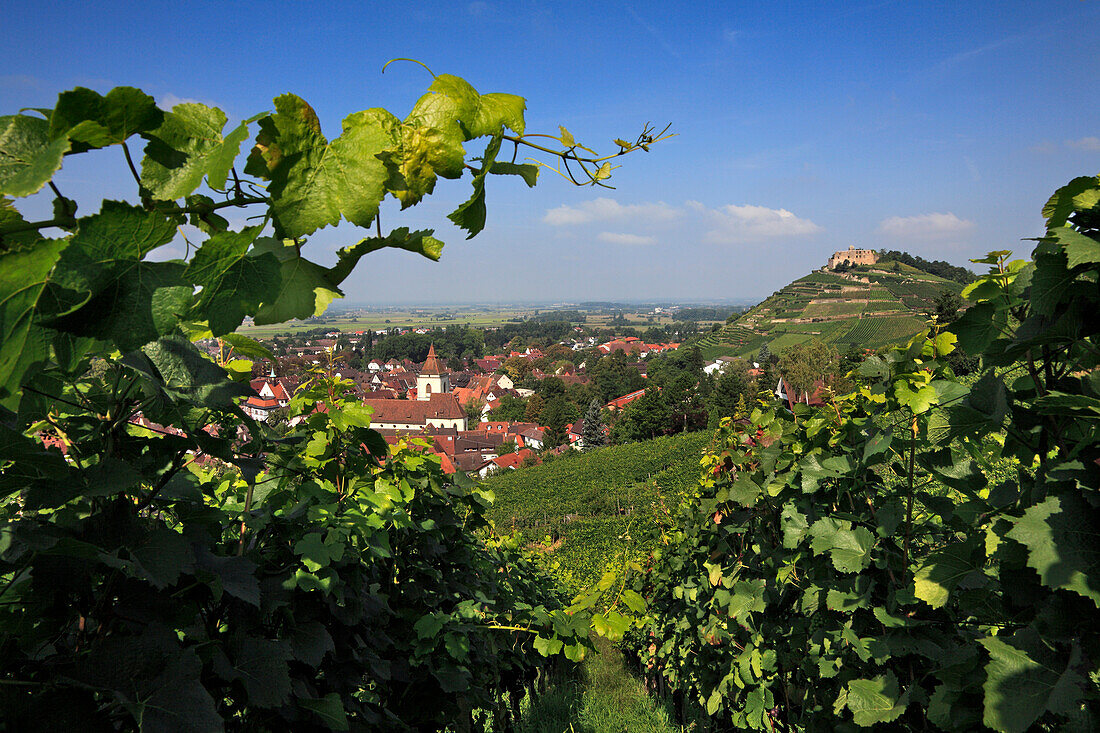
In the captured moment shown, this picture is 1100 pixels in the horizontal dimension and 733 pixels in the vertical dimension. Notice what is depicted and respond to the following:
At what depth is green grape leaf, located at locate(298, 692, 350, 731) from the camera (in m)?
1.44

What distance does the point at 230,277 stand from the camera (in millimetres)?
716

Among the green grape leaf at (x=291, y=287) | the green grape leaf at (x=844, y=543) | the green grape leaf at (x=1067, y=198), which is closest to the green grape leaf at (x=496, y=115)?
the green grape leaf at (x=291, y=287)

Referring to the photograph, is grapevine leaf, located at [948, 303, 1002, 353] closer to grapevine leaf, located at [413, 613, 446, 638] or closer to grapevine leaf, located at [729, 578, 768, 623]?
grapevine leaf, located at [413, 613, 446, 638]

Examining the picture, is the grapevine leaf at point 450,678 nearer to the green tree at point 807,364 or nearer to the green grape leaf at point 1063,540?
the green grape leaf at point 1063,540

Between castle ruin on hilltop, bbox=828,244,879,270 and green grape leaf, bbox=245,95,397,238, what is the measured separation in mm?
132629

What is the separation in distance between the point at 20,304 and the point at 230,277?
0.67 feet

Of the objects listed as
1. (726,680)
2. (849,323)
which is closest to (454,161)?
(726,680)

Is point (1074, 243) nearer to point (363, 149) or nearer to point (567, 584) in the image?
point (363, 149)

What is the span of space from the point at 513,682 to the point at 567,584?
3816mm

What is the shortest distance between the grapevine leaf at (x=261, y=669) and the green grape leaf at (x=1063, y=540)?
1.62m

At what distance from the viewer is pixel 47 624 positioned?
3.50 feet

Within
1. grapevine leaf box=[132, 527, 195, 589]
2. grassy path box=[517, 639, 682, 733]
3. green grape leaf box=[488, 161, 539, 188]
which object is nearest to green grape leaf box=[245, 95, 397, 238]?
green grape leaf box=[488, 161, 539, 188]

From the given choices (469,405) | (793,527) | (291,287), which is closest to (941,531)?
(793,527)

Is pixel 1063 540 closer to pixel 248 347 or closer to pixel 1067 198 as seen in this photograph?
pixel 1067 198
